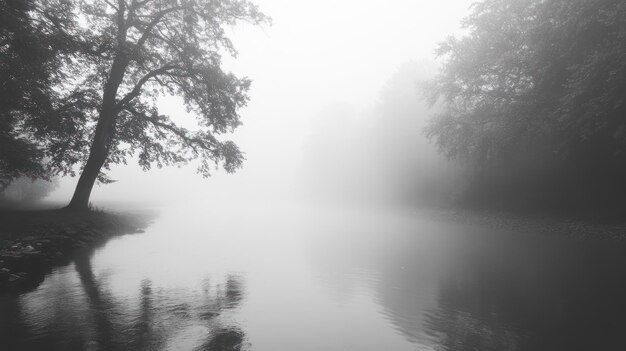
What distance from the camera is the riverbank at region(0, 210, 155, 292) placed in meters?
11.9

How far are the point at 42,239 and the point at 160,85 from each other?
13.3 m

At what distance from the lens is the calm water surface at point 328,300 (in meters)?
8.16

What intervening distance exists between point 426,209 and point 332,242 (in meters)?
23.1

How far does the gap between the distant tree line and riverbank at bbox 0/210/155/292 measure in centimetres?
2461

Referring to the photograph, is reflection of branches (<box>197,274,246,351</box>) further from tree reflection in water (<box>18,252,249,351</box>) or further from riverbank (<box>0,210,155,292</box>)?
riverbank (<box>0,210,155,292</box>)

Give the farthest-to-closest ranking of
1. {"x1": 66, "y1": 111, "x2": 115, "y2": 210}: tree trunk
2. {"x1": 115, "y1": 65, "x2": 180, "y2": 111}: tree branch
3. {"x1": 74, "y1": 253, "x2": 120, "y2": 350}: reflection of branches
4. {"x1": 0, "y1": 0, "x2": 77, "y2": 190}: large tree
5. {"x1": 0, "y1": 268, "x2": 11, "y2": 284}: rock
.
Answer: {"x1": 115, "y1": 65, "x2": 180, "y2": 111}: tree branch, {"x1": 66, "y1": 111, "x2": 115, "y2": 210}: tree trunk, {"x1": 0, "y1": 0, "x2": 77, "y2": 190}: large tree, {"x1": 0, "y1": 268, "x2": 11, "y2": 284}: rock, {"x1": 74, "y1": 253, "x2": 120, "y2": 350}: reflection of branches

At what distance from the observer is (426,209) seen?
43625mm

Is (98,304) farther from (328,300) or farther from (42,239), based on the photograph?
(42,239)

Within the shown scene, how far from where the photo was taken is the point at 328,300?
11.6 m

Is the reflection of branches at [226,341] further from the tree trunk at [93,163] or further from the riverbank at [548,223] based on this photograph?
the riverbank at [548,223]

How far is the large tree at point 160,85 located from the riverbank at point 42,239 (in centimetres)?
203

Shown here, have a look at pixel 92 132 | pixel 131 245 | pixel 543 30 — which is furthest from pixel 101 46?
pixel 543 30

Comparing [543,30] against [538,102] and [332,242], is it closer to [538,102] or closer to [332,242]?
[538,102]

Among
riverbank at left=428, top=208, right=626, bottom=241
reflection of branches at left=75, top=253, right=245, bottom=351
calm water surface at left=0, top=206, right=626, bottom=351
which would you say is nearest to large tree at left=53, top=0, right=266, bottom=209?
calm water surface at left=0, top=206, right=626, bottom=351
